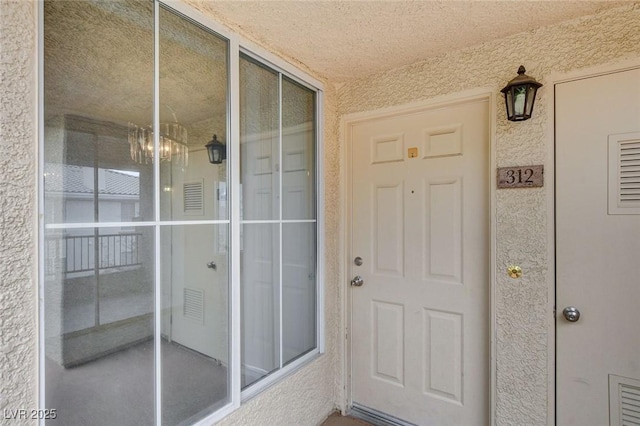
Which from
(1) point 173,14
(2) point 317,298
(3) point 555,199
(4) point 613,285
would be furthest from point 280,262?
(4) point 613,285

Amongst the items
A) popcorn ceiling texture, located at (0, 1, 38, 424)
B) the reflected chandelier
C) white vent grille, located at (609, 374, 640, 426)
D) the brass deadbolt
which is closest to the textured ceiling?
the reflected chandelier

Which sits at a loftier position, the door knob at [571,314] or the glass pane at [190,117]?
the glass pane at [190,117]

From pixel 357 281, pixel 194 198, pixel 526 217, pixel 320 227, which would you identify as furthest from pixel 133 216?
pixel 526 217

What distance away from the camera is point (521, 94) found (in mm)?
1730

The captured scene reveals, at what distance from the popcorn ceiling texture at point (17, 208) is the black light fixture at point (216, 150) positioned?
2.38 ft

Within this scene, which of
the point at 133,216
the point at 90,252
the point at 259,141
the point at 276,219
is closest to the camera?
the point at 90,252

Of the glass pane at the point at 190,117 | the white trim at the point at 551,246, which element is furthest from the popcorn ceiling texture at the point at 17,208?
the white trim at the point at 551,246

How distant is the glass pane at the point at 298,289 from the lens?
85.9 inches

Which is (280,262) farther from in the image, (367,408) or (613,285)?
(613,285)

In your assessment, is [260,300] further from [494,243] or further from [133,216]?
[494,243]

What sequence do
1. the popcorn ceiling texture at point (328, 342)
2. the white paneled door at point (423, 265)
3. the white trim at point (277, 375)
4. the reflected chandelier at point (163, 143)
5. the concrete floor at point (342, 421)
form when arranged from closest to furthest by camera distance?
the reflected chandelier at point (163, 143) < the white trim at point (277, 375) < the white paneled door at point (423, 265) < the popcorn ceiling texture at point (328, 342) < the concrete floor at point (342, 421)

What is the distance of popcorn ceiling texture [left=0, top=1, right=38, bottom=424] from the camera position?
98cm

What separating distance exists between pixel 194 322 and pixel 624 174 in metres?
2.35

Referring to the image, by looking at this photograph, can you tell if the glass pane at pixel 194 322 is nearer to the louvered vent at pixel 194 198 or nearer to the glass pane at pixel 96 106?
the louvered vent at pixel 194 198
